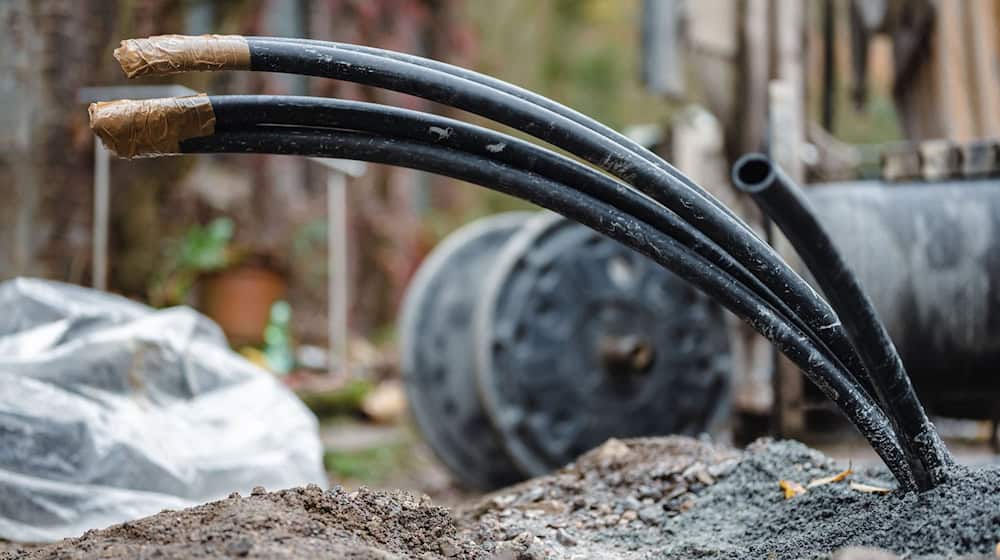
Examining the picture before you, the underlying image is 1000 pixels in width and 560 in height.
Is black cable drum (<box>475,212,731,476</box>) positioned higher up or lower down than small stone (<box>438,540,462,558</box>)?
higher up

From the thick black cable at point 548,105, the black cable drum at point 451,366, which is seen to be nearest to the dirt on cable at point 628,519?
the thick black cable at point 548,105

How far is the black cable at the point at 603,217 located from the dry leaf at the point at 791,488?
0.85 ft

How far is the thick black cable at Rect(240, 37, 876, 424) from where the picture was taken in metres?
1.49

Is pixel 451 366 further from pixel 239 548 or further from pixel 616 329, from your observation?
pixel 239 548

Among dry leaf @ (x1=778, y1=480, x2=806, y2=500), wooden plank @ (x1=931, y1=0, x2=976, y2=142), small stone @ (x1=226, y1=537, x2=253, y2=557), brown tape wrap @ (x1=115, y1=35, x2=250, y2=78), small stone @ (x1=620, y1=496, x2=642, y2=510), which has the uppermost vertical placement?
wooden plank @ (x1=931, y1=0, x2=976, y2=142)

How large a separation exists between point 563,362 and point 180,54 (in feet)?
9.65

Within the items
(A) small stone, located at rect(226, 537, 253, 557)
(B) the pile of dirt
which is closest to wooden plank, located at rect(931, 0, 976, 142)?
(B) the pile of dirt

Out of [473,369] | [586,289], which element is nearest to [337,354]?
[473,369]

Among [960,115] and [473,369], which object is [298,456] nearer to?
[473,369]

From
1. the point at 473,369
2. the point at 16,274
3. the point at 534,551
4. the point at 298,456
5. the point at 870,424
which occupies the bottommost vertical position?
the point at 534,551

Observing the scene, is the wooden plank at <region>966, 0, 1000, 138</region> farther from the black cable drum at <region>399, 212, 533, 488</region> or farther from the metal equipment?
the black cable drum at <region>399, 212, 533, 488</region>

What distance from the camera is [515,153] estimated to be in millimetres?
1584

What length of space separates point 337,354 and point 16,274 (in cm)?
263

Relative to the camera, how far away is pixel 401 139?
62.1 inches
